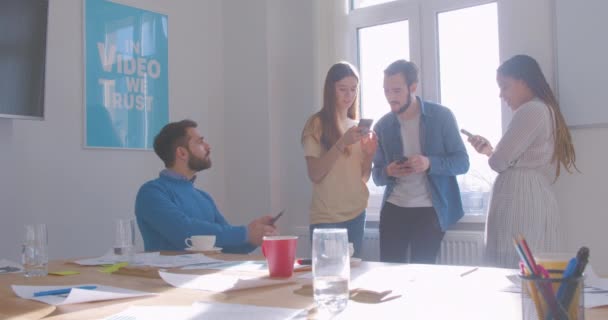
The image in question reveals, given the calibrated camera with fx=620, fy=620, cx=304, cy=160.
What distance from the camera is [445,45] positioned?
3.73 meters

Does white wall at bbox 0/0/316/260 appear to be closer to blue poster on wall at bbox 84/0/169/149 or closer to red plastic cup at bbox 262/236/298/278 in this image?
blue poster on wall at bbox 84/0/169/149

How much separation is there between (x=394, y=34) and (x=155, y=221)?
212 centimetres

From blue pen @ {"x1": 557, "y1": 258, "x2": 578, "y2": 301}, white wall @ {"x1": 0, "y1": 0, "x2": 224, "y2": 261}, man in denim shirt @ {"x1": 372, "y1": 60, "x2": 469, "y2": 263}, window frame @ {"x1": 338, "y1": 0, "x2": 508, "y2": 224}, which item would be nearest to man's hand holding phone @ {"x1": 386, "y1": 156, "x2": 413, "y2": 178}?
man in denim shirt @ {"x1": 372, "y1": 60, "x2": 469, "y2": 263}

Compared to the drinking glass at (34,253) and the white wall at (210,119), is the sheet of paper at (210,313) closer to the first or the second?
the drinking glass at (34,253)

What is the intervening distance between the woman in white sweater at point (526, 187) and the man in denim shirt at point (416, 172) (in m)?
0.34

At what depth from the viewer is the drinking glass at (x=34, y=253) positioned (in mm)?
1886

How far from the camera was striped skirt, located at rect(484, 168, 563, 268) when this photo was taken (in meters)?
2.61

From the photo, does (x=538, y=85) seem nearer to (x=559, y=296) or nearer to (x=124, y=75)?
(x=559, y=296)

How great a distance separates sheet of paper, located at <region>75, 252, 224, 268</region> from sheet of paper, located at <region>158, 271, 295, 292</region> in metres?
0.27

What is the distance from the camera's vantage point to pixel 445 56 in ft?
12.2

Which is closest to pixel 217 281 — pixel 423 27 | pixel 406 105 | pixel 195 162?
pixel 195 162

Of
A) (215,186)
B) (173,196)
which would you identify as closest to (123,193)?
(215,186)

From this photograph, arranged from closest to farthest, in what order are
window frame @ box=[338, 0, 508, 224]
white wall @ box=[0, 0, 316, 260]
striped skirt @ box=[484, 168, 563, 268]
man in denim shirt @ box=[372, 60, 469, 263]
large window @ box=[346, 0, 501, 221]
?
1. striped skirt @ box=[484, 168, 563, 268]
2. man in denim shirt @ box=[372, 60, 469, 263]
3. white wall @ box=[0, 0, 316, 260]
4. large window @ box=[346, 0, 501, 221]
5. window frame @ box=[338, 0, 508, 224]

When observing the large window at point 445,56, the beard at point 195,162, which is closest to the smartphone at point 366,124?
the beard at point 195,162
